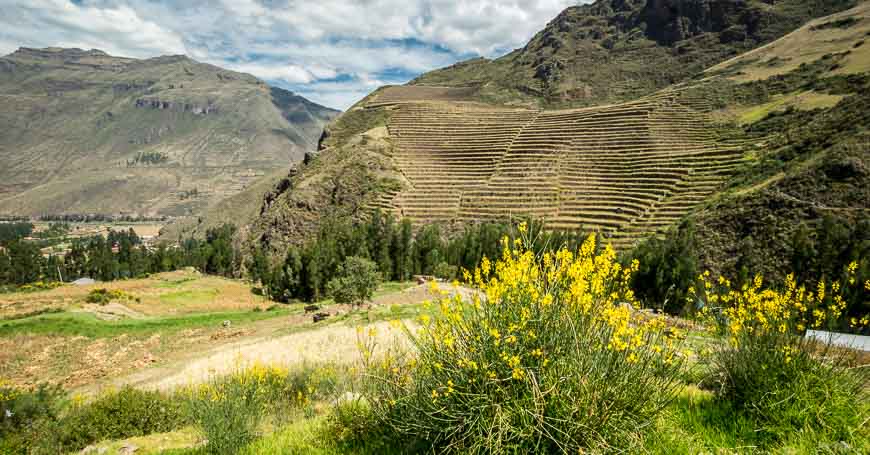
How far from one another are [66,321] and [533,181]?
6469 cm

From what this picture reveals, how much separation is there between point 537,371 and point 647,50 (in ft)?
616

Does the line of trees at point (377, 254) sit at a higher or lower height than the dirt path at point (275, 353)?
lower

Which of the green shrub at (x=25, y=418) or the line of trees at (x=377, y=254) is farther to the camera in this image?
the line of trees at (x=377, y=254)

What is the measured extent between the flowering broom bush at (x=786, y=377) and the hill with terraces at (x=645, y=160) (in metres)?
33.8

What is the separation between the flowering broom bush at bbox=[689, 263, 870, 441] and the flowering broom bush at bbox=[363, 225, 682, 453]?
1524mm

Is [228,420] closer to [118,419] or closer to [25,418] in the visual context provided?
[118,419]

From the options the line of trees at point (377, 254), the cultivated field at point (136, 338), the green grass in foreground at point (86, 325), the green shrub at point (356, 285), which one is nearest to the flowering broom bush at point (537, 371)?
the cultivated field at point (136, 338)

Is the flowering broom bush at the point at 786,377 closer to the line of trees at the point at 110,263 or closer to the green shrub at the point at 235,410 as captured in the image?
the green shrub at the point at 235,410

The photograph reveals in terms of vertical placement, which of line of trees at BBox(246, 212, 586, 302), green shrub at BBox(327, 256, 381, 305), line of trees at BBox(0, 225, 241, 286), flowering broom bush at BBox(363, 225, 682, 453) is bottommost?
line of trees at BBox(0, 225, 241, 286)

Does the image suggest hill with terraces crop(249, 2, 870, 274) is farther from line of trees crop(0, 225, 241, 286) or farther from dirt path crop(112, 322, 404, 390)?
dirt path crop(112, 322, 404, 390)

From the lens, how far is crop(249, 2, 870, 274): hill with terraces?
43.9 metres

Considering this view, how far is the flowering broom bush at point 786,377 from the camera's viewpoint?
13.5ft

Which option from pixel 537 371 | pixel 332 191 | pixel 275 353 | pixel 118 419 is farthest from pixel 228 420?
pixel 332 191

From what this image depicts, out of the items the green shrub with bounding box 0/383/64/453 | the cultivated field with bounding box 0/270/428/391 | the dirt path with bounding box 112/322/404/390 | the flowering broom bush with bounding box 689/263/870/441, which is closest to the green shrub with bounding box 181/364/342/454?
the green shrub with bounding box 0/383/64/453
